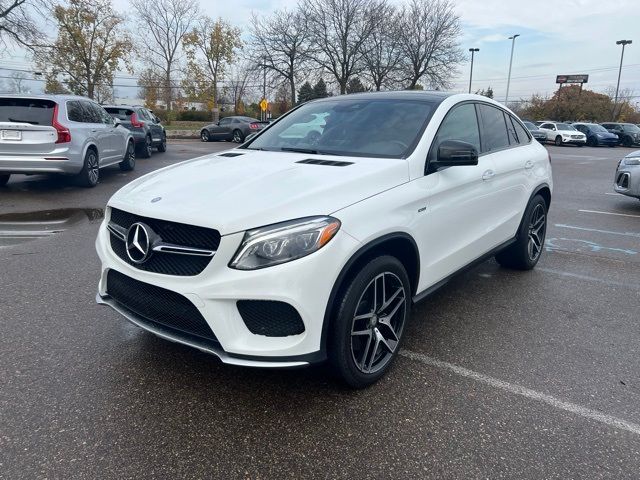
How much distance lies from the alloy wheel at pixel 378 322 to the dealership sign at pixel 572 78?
70.0 metres

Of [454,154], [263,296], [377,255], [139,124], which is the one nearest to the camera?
[263,296]

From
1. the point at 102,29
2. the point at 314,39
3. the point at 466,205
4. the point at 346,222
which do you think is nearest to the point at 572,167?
the point at 466,205

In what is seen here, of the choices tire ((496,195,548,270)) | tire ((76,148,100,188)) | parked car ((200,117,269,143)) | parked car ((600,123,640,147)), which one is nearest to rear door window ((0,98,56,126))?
tire ((76,148,100,188))

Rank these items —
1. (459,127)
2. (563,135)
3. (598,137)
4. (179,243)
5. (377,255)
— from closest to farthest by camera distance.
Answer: (179,243) → (377,255) → (459,127) → (563,135) → (598,137)

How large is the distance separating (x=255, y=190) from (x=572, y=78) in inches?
2812

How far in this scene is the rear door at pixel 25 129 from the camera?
8.41 meters

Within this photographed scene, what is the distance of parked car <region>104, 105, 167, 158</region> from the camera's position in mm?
15539

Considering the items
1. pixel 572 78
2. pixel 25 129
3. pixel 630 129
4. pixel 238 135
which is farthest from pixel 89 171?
pixel 572 78

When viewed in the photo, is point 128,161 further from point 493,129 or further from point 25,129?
point 493,129

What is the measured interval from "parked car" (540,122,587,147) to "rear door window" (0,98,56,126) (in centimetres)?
3216

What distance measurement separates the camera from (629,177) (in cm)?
866

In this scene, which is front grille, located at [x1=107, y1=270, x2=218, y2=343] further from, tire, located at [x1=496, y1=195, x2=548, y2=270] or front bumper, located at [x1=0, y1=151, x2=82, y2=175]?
front bumper, located at [x1=0, y1=151, x2=82, y2=175]

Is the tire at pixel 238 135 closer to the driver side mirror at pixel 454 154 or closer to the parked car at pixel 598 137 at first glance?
the parked car at pixel 598 137

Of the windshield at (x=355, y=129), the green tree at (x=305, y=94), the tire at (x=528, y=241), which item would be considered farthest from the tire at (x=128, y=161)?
the green tree at (x=305, y=94)
